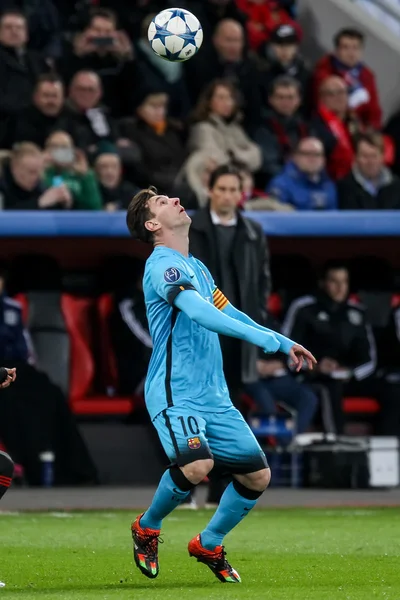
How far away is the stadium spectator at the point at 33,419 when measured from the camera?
13.0 metres

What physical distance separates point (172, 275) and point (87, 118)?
844 centimetres

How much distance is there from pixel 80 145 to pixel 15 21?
136cm

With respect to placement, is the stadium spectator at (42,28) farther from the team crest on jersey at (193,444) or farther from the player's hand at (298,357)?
the player's hand at (298,357)

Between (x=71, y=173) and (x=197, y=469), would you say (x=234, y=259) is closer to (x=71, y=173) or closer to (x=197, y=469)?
(x=71, y=173)

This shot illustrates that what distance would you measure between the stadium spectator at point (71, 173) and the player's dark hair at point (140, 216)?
259 inches

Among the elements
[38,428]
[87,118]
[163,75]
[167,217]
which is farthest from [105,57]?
[167,217]

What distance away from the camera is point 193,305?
680 cm

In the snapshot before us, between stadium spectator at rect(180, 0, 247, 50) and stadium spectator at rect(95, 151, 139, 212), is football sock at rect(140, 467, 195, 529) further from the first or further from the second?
stadium spectator at rect(180, 0, 247, 50)

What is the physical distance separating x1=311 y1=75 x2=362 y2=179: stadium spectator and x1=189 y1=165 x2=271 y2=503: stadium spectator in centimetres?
528

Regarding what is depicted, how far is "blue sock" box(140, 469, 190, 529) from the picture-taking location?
700cm

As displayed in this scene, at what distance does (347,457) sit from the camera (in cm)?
1325

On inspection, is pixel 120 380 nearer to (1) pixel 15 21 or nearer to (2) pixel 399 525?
(1) pixel 15 21

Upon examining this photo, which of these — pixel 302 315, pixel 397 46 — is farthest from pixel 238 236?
pixel 397 46

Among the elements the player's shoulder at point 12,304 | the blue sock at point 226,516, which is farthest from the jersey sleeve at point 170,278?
the player's shoulder at point 12,304
